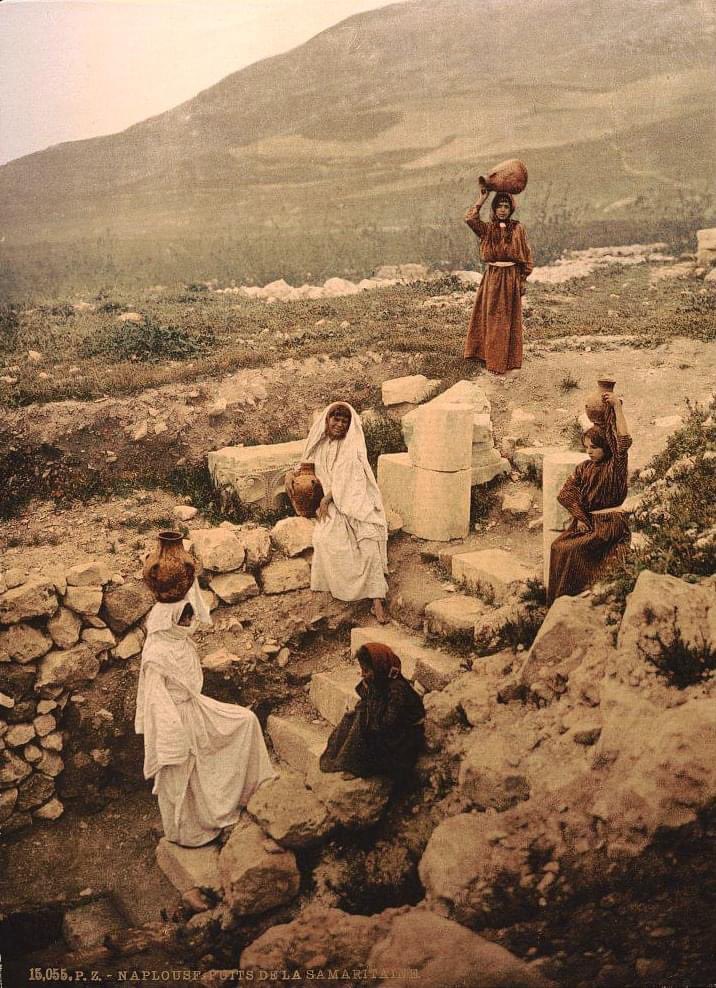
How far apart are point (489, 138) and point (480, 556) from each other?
5.41 meters

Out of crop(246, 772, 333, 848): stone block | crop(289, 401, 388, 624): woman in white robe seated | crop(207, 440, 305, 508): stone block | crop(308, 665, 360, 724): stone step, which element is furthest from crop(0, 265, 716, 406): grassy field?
crop(246, 772, 333, 848): stone block

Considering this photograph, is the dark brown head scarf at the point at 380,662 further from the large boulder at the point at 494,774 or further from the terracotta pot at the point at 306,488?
the terracotta pot at the point at 306,488

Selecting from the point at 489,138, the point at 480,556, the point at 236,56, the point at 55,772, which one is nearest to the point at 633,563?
the point at 480,556

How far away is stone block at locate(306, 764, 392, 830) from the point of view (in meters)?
5.05

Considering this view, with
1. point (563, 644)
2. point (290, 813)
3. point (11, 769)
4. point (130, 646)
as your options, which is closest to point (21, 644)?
point (130, 646)

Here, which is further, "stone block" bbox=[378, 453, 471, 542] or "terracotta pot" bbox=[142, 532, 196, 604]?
"stone block" bbox=[378, 453, 471, 542]

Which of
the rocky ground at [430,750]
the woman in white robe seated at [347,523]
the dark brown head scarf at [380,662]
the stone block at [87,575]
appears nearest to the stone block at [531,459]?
the rocky ground at [430,750]

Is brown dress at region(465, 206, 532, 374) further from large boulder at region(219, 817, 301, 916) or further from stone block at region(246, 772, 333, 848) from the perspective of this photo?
large boulder at region(219, 817, 301, 916)

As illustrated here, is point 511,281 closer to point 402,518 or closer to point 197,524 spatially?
point 402,518

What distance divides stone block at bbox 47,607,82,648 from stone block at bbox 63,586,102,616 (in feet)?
0.23

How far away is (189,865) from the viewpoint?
522 centimetres

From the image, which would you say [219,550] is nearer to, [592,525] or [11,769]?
[11,769]

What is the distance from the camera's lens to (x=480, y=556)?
6.50 meters

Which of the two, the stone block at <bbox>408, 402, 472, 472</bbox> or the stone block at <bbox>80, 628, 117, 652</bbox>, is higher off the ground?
the stone block at <bbox>408, 402, 472, 472</bbox>
